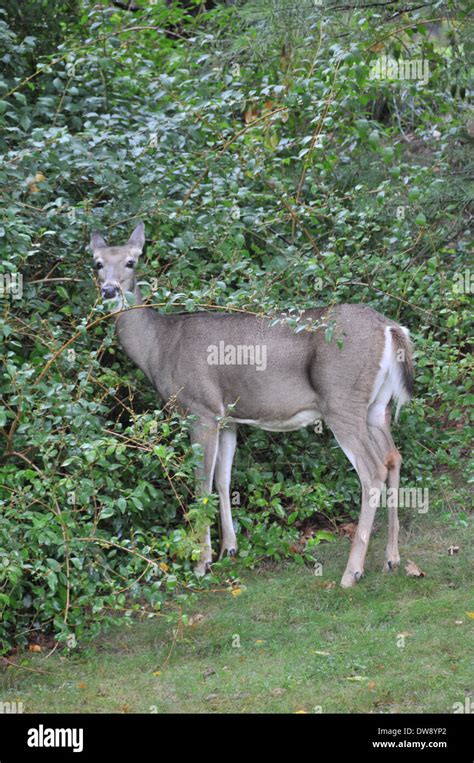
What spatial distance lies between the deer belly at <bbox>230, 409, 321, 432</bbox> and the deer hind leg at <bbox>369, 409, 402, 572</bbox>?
18.6 inches

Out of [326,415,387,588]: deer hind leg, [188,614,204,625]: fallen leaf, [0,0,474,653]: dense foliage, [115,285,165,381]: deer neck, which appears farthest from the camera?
[115,285,165,381]: deer neck

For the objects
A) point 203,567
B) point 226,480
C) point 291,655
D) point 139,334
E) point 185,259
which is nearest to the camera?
point 291,655

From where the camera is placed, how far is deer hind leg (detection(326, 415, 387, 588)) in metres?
7.99

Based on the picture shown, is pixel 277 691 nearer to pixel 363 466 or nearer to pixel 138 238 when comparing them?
pixel 363 466

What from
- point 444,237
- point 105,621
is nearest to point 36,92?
point 444,237

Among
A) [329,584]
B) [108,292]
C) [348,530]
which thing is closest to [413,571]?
[329,584]

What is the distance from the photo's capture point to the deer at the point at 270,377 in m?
8.06

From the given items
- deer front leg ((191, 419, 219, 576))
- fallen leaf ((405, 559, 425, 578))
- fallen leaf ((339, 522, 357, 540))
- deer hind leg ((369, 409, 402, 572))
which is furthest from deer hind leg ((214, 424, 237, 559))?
fallen leaf ((405, 559, 425, 578))

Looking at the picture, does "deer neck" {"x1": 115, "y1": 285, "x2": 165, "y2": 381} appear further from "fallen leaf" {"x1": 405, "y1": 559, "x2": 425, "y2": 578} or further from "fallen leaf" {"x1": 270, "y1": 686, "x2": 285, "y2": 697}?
"fallen leaf" {"x1": 270, "y1": 686, "x2": 285, "y2": 697}

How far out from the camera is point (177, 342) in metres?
8.80

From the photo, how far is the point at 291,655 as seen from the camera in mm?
6852

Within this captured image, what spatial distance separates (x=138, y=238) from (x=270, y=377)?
1.54m

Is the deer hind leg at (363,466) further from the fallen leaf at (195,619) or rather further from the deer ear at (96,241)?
the deer ear at (96,241)

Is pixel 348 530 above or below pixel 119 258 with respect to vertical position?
below
